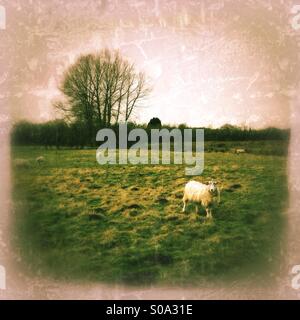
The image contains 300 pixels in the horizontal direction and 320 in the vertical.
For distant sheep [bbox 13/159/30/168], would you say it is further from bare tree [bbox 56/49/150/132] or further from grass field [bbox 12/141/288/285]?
bare tree [bbox 56/49/150/132]

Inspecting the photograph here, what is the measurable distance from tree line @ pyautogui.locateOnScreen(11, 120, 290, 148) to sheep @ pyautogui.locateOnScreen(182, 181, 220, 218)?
2.21 ft

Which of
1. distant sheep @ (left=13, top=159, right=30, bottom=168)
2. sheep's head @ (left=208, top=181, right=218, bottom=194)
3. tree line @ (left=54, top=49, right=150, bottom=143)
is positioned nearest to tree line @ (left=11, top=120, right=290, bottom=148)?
tree line @ (left=54, top=49, right=150, bottom=143)

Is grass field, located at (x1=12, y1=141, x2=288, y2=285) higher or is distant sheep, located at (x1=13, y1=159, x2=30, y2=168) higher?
distant sheep, located at (x1=13, y1=159, x2=30, y2=168)

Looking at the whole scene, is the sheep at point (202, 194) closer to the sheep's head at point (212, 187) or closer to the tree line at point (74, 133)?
the sheep's head at point (212, 187)

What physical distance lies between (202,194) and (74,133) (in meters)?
2.00

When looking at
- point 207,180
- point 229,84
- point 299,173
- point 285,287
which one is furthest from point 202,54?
point 285,287

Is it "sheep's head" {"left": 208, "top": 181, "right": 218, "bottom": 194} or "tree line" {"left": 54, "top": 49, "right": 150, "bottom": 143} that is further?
"tree line" {"left": 54, "top": 49, "right": 150, "bottom": 143}

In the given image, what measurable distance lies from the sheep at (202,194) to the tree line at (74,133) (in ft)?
2.21

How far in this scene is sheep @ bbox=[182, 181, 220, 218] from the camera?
542 centimetres

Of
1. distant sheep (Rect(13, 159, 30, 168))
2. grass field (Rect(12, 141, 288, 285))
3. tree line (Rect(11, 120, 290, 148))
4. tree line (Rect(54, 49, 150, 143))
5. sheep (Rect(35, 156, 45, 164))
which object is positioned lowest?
grass field (Rect(12, 141, 288, 285))
